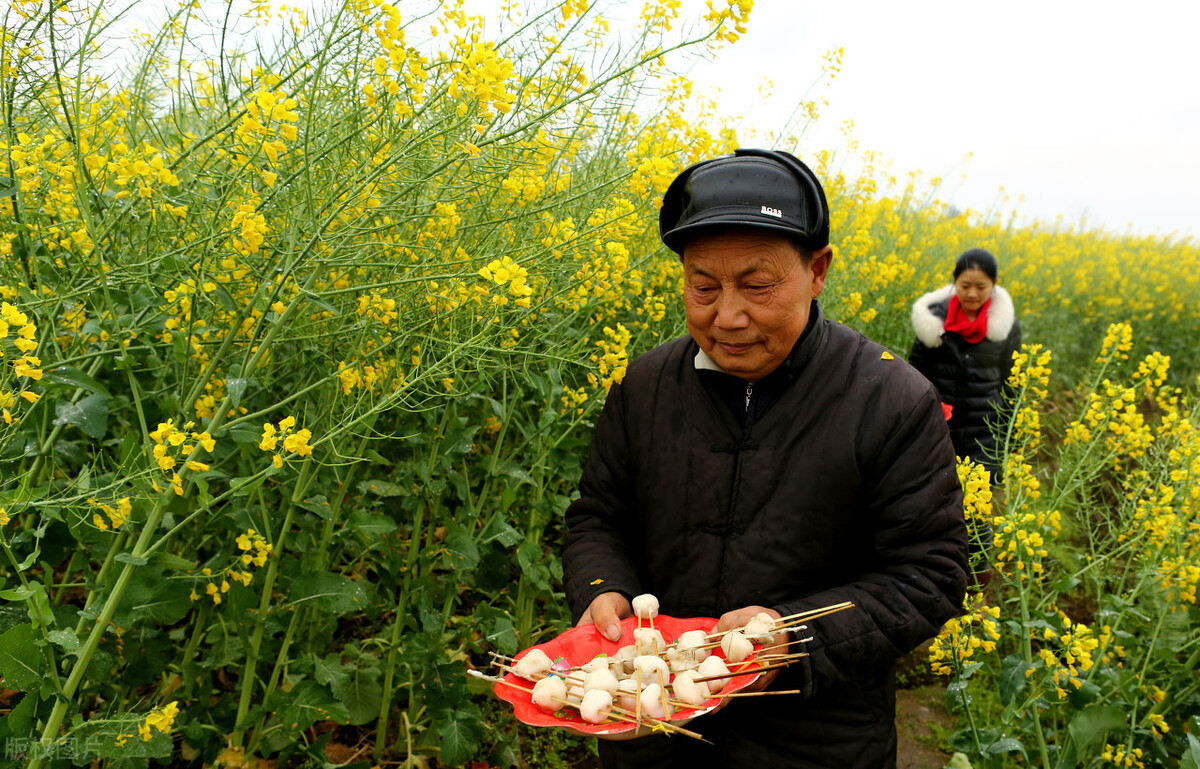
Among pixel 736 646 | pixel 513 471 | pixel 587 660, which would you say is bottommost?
pixel 587 660

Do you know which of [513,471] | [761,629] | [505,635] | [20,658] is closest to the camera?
[761,629]

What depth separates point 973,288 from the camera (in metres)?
4.36

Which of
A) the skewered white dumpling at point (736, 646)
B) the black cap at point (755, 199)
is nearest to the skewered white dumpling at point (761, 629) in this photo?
the skewered white dumpling at point (736, 646)

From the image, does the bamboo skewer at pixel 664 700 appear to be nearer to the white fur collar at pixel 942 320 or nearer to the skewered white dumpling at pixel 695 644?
the skewered white dumpling at pixel 695 644

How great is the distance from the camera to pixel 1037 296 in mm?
8148

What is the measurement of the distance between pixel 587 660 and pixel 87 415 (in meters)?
1.19

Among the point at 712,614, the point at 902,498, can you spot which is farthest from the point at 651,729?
the point at 902,498

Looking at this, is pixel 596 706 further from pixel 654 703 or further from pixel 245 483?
pixel 245 483

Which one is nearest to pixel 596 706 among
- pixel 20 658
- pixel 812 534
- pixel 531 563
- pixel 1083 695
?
pixel 812 534

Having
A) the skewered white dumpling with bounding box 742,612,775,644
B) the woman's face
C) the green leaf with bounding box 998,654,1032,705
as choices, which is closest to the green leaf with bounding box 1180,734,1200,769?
the green leaf with bounding box 998,654,1032,705

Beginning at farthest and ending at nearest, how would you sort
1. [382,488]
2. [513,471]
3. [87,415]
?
[513,471], [382,488], [87,415]

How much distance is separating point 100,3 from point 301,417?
3.40 feet

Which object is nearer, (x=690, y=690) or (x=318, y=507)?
(x=690, y=690)

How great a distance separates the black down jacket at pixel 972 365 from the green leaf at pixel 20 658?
4.09 meters
